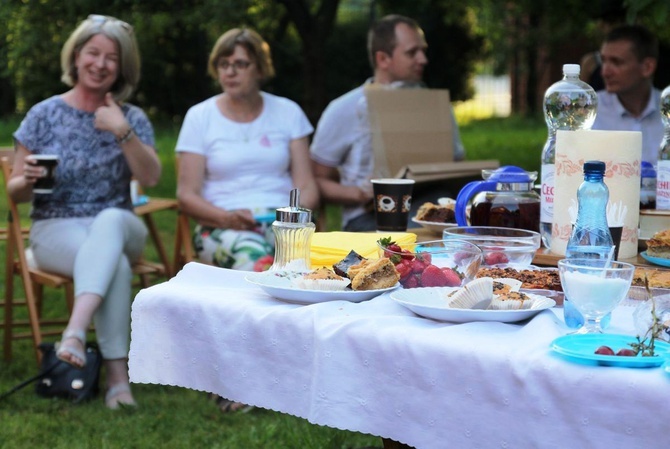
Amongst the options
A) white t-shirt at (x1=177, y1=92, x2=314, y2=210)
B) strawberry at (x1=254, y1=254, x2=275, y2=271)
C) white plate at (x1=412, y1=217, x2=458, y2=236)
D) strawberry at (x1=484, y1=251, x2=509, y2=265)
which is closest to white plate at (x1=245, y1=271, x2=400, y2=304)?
strawberry at (x1=484, y1=251, x2=509, y2=265)

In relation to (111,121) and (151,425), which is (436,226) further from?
(111,121)

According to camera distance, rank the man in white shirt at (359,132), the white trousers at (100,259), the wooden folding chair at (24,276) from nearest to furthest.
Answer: the white trousers at (100,259), the wooden folding chair at (24,276), the man in white shirt at (359,132)

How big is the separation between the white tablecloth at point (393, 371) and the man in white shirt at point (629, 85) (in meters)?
3.78

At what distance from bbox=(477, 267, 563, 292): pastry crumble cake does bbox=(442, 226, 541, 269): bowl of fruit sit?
125 mm

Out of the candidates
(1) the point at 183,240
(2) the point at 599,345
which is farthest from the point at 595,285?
(1) the point at 183,240

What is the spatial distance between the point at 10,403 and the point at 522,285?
10.5 feet

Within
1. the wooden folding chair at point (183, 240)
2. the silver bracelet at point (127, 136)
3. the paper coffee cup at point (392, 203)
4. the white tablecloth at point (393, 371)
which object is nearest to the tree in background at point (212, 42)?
the wooden folding chair at point (183, 240)

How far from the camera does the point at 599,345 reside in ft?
5.68

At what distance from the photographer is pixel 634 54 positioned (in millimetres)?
5648

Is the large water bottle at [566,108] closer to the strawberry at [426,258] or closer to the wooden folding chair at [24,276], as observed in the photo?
the strawberry at [426,258]

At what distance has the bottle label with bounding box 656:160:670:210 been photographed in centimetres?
280

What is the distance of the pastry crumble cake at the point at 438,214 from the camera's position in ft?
10.6

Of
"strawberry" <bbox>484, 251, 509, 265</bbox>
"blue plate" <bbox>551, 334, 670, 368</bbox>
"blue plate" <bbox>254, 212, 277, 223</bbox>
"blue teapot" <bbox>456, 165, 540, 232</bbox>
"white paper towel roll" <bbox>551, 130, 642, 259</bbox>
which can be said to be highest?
"white paper towel roll" <bbox>551, 130, 642, 259</bbox>

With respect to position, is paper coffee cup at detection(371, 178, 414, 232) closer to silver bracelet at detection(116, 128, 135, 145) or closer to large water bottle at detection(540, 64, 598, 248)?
large water bottle at detection(540, 64, 598, 248)
